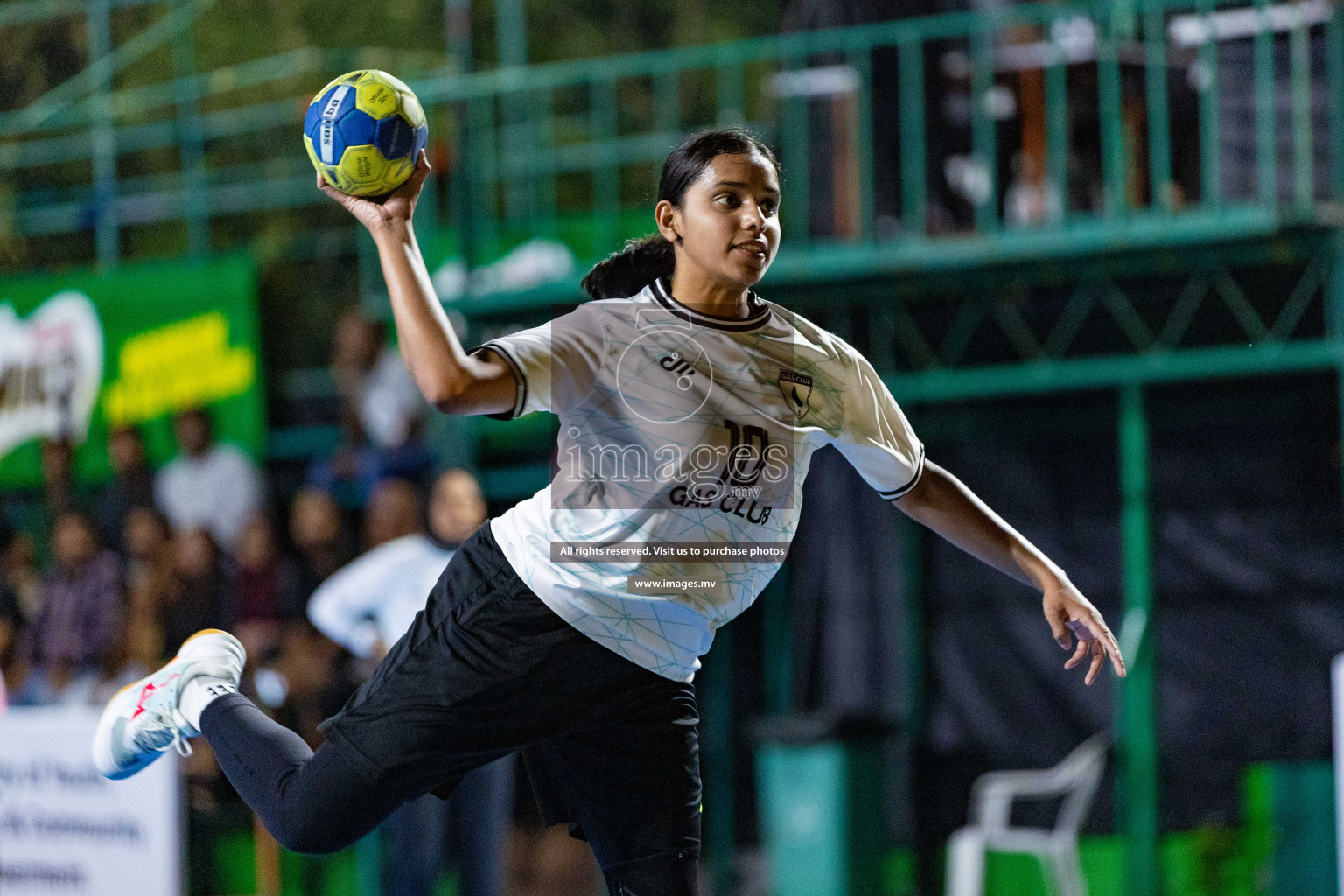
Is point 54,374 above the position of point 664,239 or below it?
above

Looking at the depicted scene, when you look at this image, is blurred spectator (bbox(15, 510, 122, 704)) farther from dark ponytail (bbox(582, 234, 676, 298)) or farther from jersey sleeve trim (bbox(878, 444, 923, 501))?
jersey sleeve trim (bbox(878, 444, 923, 501))

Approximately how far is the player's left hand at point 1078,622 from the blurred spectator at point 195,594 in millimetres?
5303

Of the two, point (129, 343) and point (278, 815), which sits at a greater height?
point (129, 343)

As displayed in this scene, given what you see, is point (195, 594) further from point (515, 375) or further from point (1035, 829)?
point (515, 375)

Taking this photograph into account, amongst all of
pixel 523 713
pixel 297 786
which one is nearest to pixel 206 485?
pixel 297 786

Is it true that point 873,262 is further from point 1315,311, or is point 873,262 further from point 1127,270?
point 1315,311

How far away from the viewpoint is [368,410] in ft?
26.9

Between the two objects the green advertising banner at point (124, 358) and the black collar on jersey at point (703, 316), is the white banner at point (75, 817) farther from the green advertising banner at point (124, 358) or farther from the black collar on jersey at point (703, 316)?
the black collar on jersey at point (703, 316)

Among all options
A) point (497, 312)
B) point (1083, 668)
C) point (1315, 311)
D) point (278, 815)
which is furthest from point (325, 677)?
point (1315, 311)

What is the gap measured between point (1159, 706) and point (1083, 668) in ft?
1.22

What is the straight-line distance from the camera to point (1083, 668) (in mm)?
7758

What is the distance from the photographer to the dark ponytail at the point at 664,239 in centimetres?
318

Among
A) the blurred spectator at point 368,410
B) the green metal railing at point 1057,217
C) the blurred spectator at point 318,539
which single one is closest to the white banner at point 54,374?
the blurred spectator at point 368,410

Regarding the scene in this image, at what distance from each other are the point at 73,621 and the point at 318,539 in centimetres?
140
